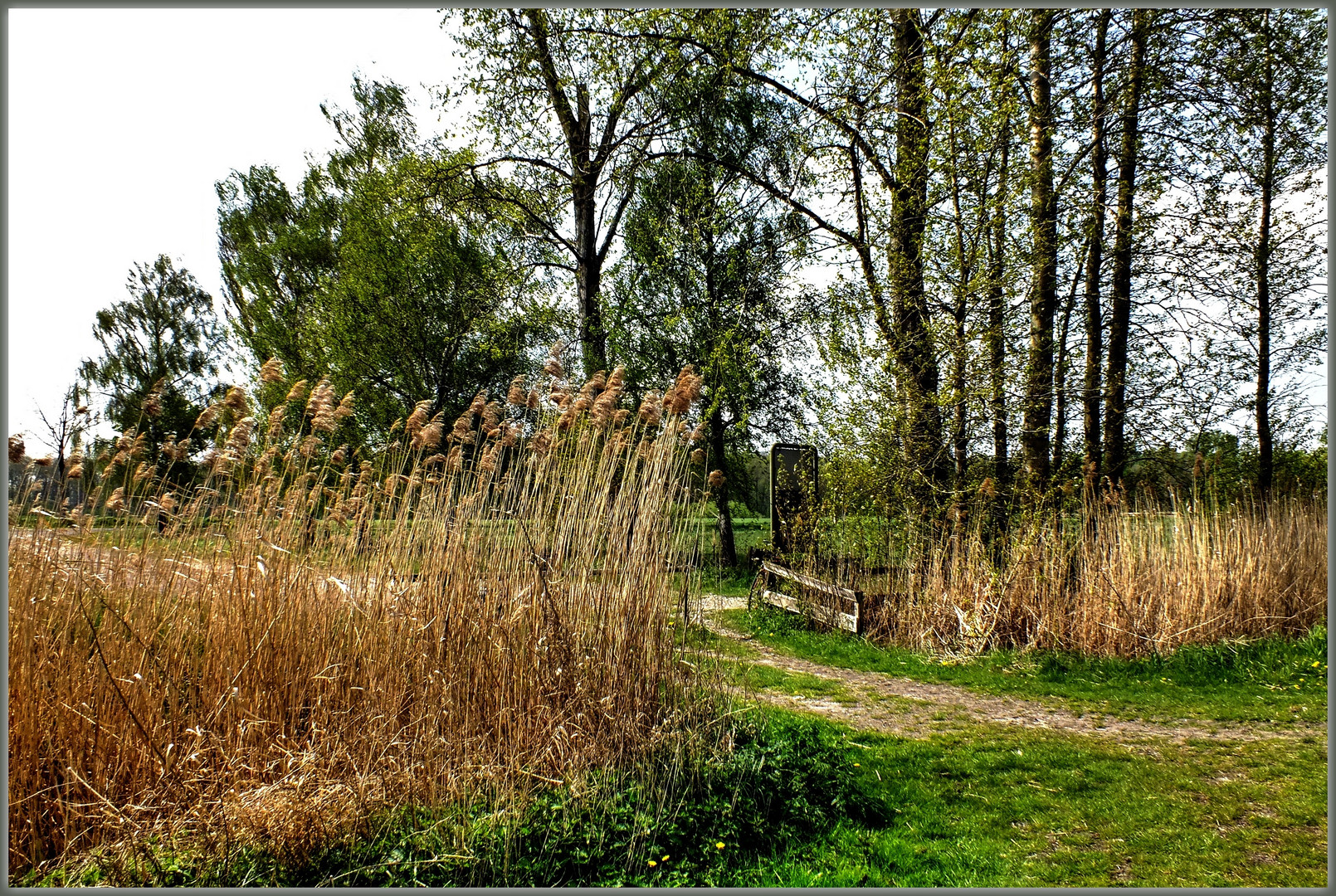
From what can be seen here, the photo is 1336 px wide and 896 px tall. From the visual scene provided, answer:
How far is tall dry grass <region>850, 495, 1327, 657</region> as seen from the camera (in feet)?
21.7

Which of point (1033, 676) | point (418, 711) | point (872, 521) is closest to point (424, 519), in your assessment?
point (418, 711)

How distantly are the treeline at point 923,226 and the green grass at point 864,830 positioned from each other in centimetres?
251

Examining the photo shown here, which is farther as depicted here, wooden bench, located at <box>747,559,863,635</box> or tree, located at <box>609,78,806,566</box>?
tree, located at <box>609,78,806,566</box>

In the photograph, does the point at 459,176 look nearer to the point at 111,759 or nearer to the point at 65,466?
the point at 65,466

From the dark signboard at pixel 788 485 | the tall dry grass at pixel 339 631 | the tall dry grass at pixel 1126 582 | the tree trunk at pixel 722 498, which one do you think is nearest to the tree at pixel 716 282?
the tree trunk at pixel 722 498

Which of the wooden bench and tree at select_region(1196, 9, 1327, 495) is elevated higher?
tree at select_region(1196, 9, 1327, 495)

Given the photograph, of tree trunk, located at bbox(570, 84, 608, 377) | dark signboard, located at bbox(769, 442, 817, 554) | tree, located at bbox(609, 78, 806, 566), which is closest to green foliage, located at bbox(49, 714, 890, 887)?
dark signboard, located at bbox(769, 442, 817, 554)

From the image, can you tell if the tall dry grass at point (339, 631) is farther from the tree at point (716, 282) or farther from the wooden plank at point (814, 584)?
the tree at point (716, 282)

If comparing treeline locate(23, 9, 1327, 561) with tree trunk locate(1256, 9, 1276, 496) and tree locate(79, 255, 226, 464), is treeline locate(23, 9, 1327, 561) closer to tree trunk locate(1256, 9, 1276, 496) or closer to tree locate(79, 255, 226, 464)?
tree trunk locate(1256, 9, 1276, 496)

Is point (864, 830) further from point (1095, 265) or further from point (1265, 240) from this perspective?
point (1265, 240)

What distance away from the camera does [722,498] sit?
14727 mm

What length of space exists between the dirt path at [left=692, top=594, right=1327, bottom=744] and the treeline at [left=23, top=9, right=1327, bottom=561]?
263 cm

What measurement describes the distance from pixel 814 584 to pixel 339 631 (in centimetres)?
624

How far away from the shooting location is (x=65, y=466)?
389cm
